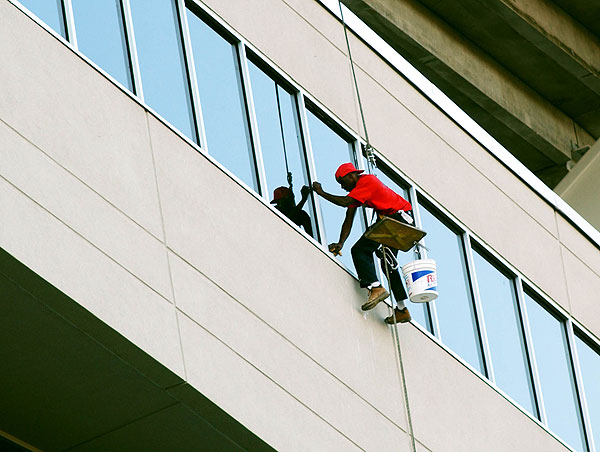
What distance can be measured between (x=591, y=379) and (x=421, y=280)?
477 centimetres

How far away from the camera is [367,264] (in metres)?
15.7

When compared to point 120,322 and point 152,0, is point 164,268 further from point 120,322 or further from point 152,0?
point 152,0

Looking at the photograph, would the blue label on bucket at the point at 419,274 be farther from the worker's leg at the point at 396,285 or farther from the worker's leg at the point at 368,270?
the worker's leg at the point at 368,270

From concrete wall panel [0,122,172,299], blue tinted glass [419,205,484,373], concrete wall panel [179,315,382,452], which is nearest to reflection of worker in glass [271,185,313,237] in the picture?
blue tinted glass [419,205,484,373]

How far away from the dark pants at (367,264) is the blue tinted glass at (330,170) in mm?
178

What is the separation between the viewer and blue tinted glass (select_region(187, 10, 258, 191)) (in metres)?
14.9

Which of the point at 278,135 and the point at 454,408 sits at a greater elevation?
the point at 278,135

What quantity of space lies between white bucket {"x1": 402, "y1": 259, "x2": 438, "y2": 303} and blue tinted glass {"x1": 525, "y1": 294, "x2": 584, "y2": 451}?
3.29 metres

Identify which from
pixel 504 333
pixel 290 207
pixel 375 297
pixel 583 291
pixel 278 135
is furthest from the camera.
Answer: pixel 583 291

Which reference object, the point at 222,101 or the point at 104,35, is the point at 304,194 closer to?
the point at 222,101

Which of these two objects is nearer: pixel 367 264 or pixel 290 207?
pixel 290 207

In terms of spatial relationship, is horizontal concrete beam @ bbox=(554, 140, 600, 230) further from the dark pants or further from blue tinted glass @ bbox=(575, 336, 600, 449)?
the dark pants

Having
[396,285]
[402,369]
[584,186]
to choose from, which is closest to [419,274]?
[396,285]

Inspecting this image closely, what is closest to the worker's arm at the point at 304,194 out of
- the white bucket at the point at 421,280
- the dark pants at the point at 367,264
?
the dark pants at the point at 367,264
